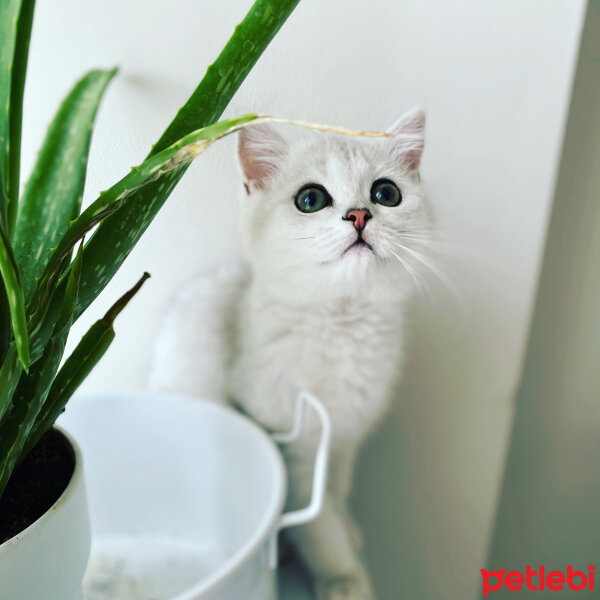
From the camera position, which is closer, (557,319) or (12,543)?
(12,543)

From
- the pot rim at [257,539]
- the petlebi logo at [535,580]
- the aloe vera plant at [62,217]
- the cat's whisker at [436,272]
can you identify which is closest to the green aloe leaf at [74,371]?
the aloe vera plant at [62,217]

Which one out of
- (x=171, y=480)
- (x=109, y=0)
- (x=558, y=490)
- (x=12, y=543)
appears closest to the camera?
(x=12, y=543)

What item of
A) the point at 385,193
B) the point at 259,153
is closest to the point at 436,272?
the point at 385,193

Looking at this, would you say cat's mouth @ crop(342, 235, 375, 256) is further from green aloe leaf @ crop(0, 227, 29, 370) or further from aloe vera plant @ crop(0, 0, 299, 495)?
green aloe leaf @ crop(0, 227, 29, 370)

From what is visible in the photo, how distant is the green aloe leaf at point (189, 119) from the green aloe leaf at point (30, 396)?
0.11ft

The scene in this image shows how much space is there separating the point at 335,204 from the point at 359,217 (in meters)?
0.03

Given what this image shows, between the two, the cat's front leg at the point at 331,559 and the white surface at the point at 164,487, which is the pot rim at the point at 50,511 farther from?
the cat's front leg at the point at 331,559

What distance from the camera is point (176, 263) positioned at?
23.4 inches

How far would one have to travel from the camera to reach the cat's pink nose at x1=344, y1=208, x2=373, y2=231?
1.55ft

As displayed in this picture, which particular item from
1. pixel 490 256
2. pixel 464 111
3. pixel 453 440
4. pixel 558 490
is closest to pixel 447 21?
pixel 464 111

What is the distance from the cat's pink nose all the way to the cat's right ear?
9 centimetres

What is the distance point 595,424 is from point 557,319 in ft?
0.47

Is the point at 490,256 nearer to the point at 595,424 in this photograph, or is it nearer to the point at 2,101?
the point at 595,424

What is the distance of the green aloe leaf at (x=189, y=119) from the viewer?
342 millimetres
